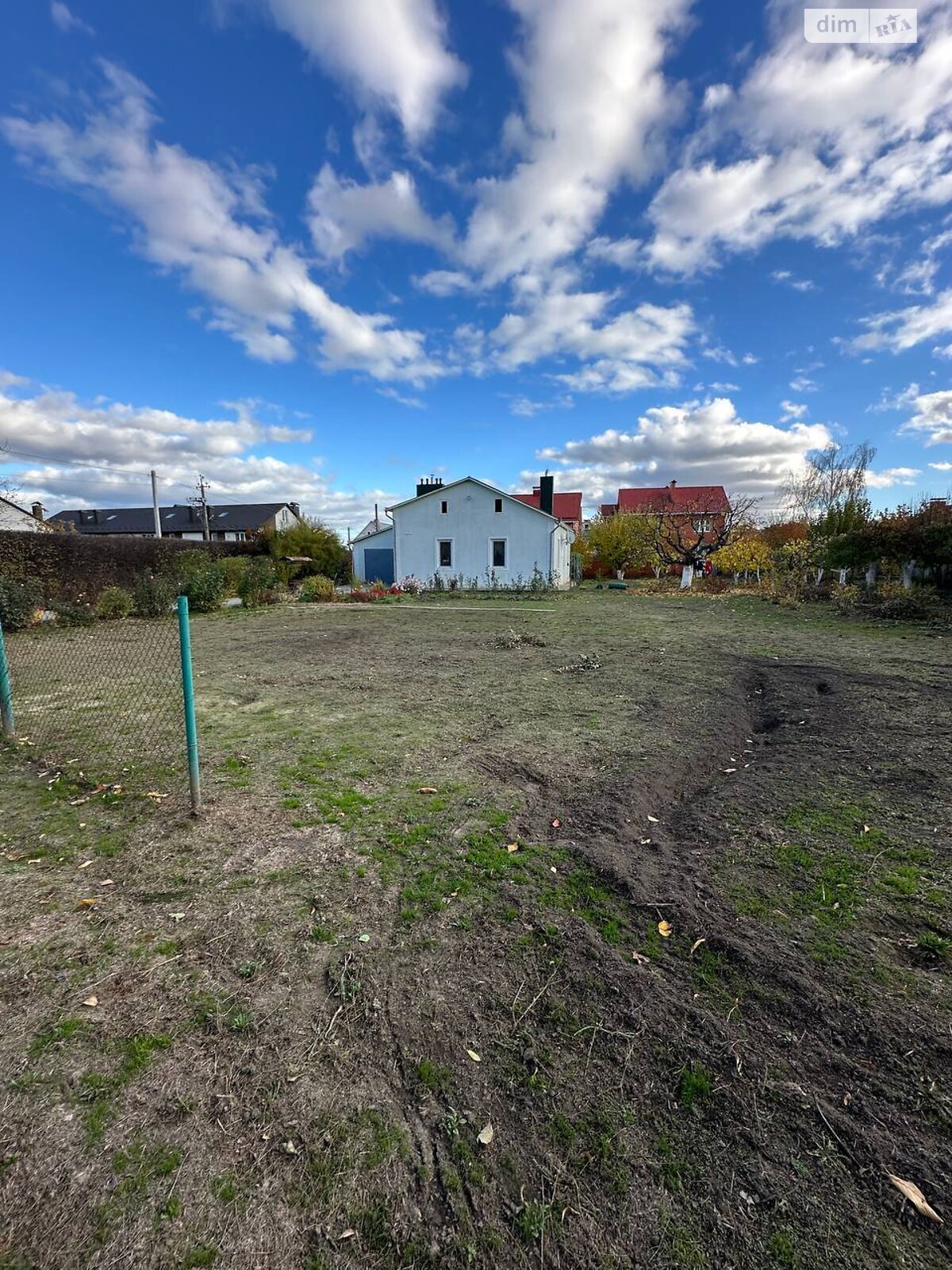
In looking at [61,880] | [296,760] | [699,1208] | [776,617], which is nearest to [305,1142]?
[699,1208]

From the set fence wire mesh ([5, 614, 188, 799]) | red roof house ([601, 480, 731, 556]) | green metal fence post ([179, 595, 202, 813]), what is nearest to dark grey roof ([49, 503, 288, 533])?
red roof house ([601, 480, 731, 556])

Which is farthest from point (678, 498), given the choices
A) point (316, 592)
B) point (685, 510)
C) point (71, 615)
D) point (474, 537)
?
point (71, 615)

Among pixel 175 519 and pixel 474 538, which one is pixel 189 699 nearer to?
pixel 474 538

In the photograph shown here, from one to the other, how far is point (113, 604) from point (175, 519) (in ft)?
162

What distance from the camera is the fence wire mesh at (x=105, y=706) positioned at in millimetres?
4809

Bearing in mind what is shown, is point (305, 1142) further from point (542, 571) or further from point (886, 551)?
point (542, 571)

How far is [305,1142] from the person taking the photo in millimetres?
1703

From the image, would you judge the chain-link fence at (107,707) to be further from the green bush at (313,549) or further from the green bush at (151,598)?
the green bush at (313,549)

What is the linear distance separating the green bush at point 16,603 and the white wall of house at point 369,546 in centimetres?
1532

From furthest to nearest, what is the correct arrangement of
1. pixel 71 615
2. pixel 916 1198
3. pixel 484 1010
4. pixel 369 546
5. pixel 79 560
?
pixel 369 546 → pixel 79 560 → pixel 71 615 → pixel 484 1010 → pixel 916 1198

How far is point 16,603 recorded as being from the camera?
39.7 ft

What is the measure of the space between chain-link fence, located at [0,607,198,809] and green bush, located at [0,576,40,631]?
103 centimetres

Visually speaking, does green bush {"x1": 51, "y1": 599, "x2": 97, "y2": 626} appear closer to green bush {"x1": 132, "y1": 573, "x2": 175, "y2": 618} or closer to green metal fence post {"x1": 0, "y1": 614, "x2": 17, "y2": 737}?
green bush {"x1": 132, "y1": 573, "x2": 175, "y2": 618}

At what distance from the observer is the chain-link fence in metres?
4.59
